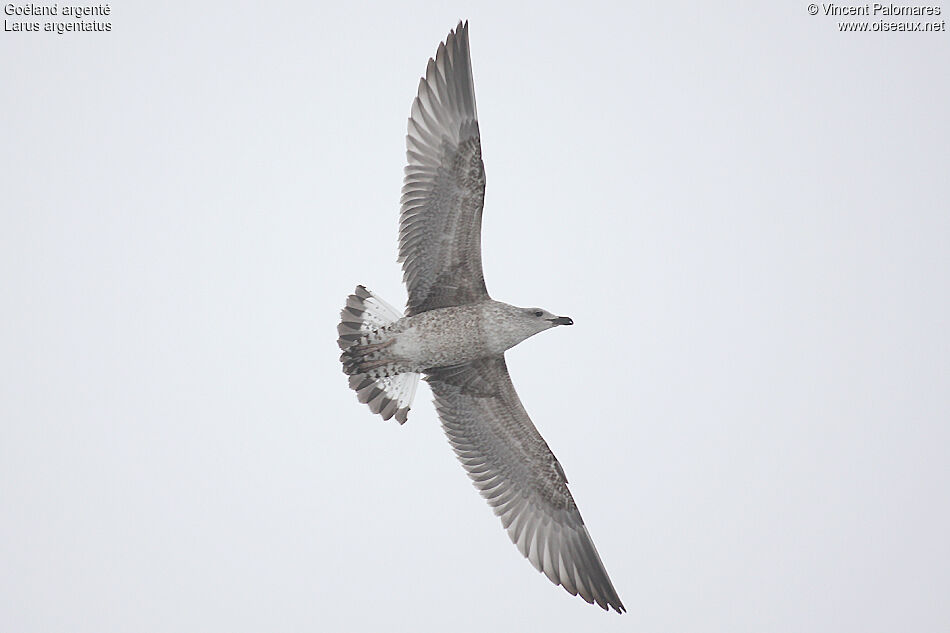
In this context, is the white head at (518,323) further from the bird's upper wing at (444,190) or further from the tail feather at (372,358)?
the tail feather at (372,358)

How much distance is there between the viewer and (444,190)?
10836 millimetres

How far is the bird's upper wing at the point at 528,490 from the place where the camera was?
1170 centimetres

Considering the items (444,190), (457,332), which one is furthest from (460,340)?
(444,190)

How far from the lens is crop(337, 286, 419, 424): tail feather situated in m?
11.2

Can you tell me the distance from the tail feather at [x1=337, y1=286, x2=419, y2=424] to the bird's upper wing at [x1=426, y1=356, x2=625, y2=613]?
1.67 feet

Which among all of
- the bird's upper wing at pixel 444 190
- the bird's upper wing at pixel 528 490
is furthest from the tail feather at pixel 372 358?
the bird's upper wing at pixel 528 490

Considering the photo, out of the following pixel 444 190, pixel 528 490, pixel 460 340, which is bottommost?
pixel 528 490

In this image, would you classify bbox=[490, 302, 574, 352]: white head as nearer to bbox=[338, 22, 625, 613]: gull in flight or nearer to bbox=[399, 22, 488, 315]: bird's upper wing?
bbox=[338, 22, 625, 613]: gull in flight

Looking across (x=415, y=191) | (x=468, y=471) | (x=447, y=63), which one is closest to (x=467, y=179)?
(x=415, y=191)

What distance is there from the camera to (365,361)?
11188 mm

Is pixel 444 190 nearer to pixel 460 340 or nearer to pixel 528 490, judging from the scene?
pixel 460 340

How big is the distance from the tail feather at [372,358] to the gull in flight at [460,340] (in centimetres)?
A: 1

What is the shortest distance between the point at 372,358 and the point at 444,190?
6.04ft

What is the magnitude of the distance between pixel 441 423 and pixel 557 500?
1485mm
